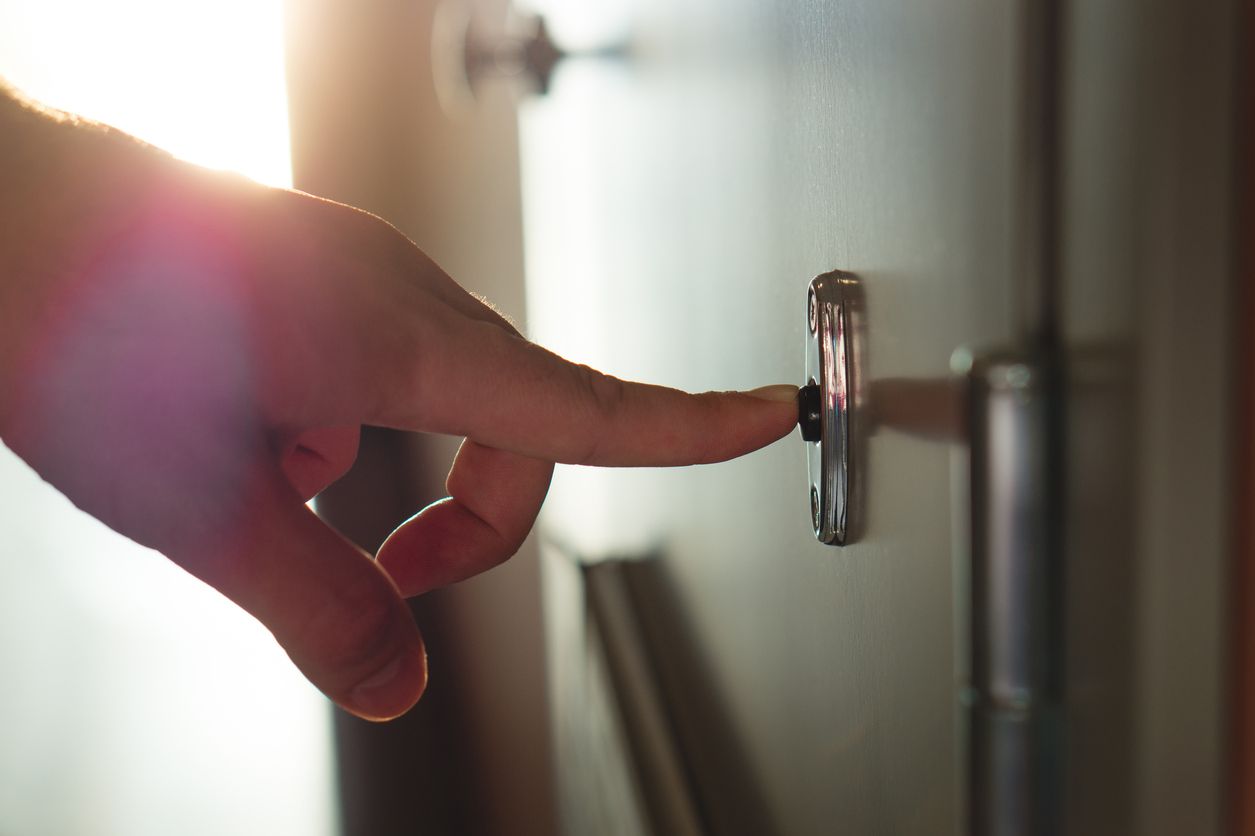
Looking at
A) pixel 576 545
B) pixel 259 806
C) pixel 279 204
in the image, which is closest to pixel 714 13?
pixel 279 204

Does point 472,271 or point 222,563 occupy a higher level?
point 472,271

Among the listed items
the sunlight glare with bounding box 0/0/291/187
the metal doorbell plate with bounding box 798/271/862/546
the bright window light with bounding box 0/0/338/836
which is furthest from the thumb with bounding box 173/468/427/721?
the sunlight glare with bounding box 0/0/291/187

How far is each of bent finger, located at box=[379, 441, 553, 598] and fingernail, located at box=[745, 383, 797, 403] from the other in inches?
3.2

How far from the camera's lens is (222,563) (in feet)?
0.76

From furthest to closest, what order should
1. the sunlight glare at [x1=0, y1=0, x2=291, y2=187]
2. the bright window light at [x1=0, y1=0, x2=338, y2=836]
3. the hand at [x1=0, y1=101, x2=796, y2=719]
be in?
the sunlight glare at [x1=0, y1=0, x2=291, y2=187], the bright window light at [x1=0, y1=0, x2=338, y2=836], the hand at [x1=0, y1=101, x2=796, y2=719]

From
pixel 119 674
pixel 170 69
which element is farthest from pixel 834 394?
pixel 170 69

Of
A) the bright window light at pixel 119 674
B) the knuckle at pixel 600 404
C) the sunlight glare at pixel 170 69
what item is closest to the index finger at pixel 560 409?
the knuckle at pixel 600 404

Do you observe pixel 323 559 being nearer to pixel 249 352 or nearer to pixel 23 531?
pixel 249 352

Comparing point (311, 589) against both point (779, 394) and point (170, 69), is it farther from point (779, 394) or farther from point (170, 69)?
A: point (170, 69)

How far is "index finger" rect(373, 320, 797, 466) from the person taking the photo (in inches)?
10.0

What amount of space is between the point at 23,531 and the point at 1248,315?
4.50 ft

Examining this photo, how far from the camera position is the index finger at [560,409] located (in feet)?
0.83

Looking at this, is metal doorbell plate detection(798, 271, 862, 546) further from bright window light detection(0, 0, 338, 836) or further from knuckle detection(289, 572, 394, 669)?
bright window light detection(0, 0, 338, 836)

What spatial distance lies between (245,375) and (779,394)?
5.3 inches
